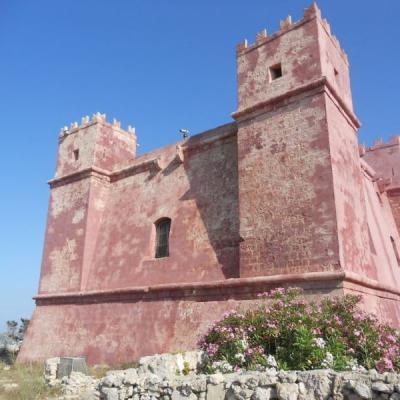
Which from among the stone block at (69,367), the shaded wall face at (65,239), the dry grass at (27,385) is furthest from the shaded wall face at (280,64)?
the dry grass at (27,385)

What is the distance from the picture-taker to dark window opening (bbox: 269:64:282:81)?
10477 mm

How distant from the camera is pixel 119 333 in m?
11.3

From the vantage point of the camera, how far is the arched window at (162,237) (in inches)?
484

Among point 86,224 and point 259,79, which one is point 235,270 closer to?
point 259,79

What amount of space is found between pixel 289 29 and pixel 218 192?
4447 millimetres

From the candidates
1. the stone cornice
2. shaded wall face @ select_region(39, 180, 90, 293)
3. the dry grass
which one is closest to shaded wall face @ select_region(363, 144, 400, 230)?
the stone cornice

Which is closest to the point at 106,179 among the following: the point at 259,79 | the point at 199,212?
the point at 199,212

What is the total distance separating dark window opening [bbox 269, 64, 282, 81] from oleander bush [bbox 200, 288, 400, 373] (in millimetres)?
5758

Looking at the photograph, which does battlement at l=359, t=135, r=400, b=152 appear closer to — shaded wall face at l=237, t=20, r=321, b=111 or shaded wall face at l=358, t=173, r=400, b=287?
shaded wall face at l=358, t=173, r=400, b=287

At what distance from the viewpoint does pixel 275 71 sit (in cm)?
1059

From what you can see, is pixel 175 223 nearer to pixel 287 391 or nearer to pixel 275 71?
pixel 275 71

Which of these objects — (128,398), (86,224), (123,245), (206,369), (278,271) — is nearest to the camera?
(128,398)

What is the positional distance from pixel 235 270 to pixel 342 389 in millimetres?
5614

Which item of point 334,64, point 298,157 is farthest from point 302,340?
point 334,64
